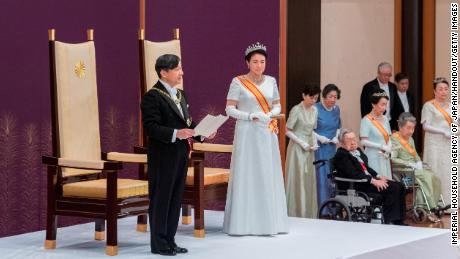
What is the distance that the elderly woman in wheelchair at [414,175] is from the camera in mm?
9461

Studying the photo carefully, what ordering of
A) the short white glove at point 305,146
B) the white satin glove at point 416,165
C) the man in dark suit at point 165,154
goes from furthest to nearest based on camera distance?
the white satin glove at point 416,165, the short white glove at point 305,146, the man in dark suit at point 165,154

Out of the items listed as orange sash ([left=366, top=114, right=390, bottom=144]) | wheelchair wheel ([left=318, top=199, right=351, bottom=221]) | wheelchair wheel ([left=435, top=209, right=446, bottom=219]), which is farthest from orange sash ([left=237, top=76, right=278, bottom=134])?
wheelchair wheel ([left=435, top=209, right=446, bottom=219])

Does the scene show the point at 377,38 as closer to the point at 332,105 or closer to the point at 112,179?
the point at 332,105

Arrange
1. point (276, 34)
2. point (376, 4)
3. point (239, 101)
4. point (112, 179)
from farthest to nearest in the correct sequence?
point (376, 4) → point (276, 34) → point (239, 101) → point (112, 179)

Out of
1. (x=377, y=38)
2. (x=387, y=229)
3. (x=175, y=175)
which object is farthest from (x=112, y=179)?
(x=377, y=38)

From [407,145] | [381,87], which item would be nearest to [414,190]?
[407,145]

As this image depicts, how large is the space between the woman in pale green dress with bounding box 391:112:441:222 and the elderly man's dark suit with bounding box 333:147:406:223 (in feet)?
2.57

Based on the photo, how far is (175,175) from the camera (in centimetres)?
634

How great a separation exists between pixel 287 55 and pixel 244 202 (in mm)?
2332

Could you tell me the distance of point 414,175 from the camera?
9477 mm

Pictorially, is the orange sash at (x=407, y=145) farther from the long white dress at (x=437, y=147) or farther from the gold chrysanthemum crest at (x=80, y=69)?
the gold chrysanthemum crest at (x=80, y=69)

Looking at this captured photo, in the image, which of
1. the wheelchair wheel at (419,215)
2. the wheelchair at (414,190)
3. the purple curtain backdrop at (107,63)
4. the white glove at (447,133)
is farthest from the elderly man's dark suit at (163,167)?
the white glove at (447,133)

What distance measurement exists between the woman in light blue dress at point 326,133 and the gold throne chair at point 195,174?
1.87 m

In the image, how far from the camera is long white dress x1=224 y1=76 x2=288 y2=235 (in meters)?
7.22
